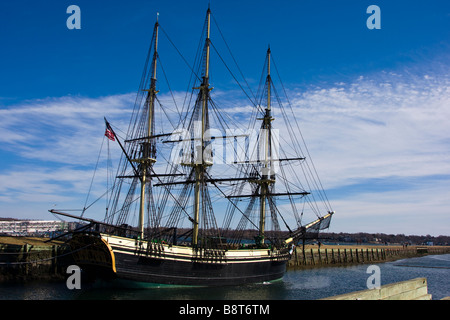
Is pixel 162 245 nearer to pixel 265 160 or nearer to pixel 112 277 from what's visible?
pixel 112 277

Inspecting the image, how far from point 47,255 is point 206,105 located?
22.0 m

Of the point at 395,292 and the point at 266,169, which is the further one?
the point at 266,169

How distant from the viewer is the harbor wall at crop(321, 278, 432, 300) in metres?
12.2

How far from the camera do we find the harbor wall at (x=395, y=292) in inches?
480

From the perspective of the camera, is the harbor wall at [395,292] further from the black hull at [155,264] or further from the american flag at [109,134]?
the american flag at [109,134]

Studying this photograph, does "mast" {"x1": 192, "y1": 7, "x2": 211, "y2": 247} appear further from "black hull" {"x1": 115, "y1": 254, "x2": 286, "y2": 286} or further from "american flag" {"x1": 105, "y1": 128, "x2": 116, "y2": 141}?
"american flag" {"x1": 105, "y1": 128, "x2": 116, "y2": 141}

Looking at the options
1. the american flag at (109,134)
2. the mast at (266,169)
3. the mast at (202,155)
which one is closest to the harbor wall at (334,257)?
the mast at (266,169)

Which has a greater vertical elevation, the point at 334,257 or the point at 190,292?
the point at 190,292

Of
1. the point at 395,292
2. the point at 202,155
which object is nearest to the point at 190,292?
the point at 202,155

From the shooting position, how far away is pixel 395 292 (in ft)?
46.1

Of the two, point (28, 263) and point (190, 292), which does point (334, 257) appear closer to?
point (190, 292)

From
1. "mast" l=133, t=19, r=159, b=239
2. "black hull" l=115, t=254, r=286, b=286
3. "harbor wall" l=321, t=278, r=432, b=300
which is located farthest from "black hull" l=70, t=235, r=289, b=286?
"harbor wall" l=321, t=278, r=432, b=300

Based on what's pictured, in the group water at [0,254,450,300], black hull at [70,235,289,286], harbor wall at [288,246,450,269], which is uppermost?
black hull at [70,235,289,286]
